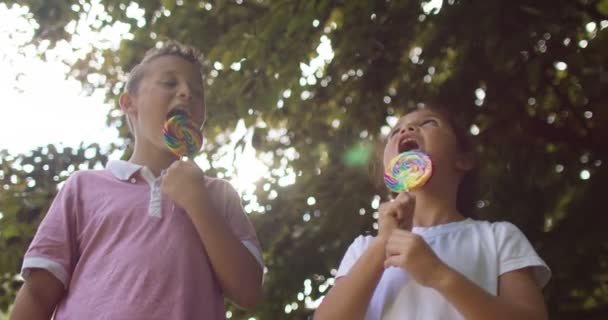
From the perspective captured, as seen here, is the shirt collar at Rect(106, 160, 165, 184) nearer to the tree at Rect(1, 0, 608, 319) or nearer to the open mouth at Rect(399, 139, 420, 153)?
the open mouth at Rect(399, 139, 420, 153)

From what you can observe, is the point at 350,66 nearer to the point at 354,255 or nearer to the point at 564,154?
the point at 564,154

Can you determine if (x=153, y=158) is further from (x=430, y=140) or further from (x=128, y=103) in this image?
(x=430, y=140)

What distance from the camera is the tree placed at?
13.3 ft

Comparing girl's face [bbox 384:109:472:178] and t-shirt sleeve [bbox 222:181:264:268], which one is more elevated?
girl's face [bbox 384:109:472:178]

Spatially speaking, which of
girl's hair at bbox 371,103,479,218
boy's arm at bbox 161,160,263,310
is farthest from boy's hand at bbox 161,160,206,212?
girl's hair at bbox 371,103,479,218

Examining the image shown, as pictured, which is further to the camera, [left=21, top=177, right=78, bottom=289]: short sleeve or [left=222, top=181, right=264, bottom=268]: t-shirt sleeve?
[left=222, top=181, right=264, bottom=268]: t-shirt sleeve

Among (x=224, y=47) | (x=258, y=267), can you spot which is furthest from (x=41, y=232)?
(x=224, y=47)

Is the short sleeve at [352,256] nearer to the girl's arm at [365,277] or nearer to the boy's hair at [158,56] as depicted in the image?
the girl's arm at [365,277]

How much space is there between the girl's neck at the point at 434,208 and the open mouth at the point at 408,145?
0.16 m

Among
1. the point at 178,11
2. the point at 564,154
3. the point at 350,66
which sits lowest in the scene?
the point at 564,154

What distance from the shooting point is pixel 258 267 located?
233cm

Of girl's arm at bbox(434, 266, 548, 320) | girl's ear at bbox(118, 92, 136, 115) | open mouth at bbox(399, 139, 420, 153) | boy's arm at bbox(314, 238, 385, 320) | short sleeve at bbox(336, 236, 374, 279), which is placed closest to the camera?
girl's arm at bbox(434, 266, 548, 320)

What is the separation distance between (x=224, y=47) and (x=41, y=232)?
90.9 inches

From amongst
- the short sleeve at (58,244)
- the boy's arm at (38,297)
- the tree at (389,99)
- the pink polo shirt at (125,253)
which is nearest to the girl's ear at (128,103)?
the pink polo shirt at (125,253)
